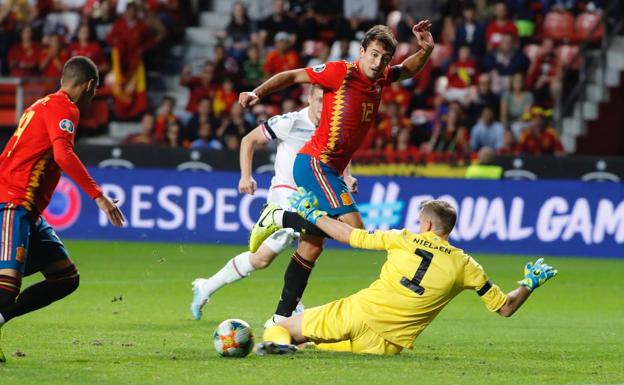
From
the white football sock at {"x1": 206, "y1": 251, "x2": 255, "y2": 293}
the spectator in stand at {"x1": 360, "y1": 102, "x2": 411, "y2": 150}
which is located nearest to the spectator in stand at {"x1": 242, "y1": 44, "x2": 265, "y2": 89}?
the spectator in stand at {"x1": 360, "y1": 102, "x2": 411, "y2": 150}

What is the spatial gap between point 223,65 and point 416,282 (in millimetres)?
14635

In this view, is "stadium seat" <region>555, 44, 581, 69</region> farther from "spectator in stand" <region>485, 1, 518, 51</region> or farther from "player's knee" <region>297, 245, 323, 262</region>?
"player's knee" <region>297, 245, 323, 262</region>

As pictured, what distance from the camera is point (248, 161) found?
10.9 metres

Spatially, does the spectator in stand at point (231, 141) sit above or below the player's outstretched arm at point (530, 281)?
below

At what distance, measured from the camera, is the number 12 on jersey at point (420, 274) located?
839 cm

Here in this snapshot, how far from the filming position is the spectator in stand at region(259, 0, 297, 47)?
2316 cm

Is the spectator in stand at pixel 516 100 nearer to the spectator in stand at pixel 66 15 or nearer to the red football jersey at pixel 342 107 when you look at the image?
the spectator in stand at pixel 66 15

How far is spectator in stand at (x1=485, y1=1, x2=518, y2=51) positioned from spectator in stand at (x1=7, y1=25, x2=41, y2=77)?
7.91 meters

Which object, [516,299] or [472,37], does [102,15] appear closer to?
[472,37]

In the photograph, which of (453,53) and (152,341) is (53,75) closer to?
(453,53)

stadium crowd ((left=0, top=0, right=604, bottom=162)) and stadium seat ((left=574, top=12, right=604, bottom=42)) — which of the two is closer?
stadium crowd ((left=0, top=0, right=604, bottom=162))

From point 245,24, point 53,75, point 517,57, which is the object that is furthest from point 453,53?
point 53,75

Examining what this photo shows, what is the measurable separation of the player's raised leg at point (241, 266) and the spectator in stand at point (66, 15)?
1378cm

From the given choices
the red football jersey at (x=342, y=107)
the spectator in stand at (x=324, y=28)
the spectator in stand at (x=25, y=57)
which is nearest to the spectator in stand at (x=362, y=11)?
the spectator in stand at (x=324, y=28)
